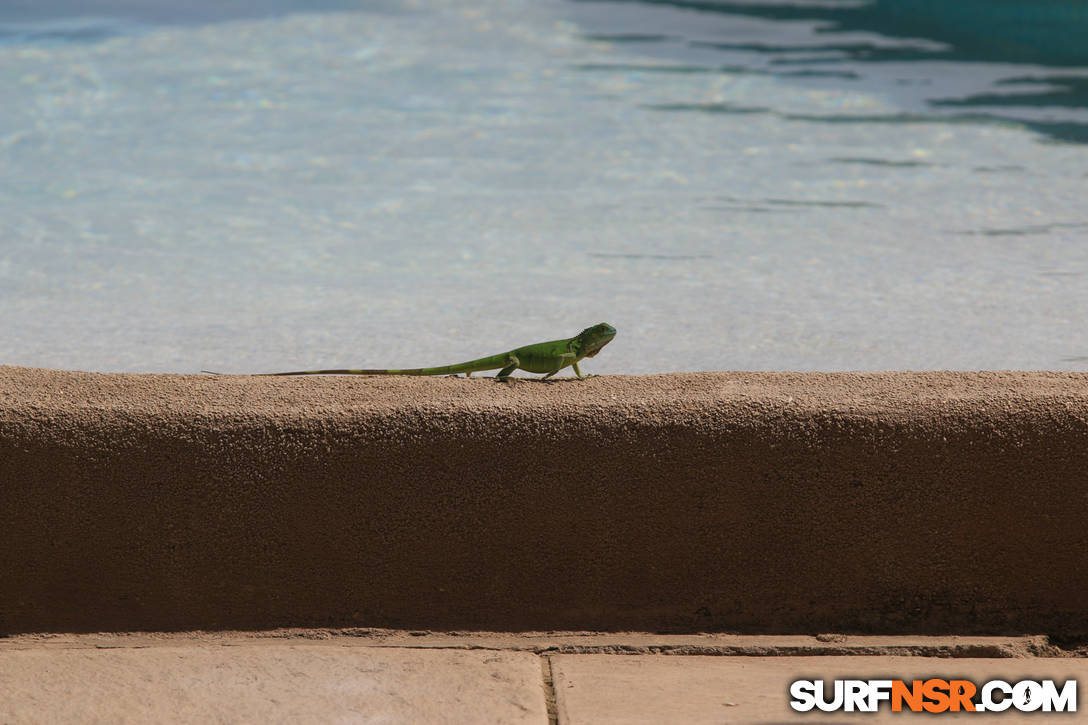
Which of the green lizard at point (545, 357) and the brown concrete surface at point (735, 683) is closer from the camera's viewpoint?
the brown concrete surface at point (735, 683)

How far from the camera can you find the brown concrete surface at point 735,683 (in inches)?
83.6

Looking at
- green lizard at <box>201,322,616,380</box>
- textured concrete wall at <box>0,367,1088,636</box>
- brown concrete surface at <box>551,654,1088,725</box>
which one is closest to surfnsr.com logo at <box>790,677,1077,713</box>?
brown concrete surface at <box>551,654,1088,725</box>

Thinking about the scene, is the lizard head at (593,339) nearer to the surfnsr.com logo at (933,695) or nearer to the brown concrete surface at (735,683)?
the brown concrete surface at (735,683)

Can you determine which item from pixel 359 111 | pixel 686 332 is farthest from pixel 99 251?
pixel 359 111

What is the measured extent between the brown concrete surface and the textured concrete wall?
7.5 inches

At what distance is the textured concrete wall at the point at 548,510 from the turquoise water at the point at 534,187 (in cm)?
276

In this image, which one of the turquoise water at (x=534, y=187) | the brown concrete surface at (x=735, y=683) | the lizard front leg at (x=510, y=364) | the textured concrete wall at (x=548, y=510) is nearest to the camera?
the brown concrete surface at (x=735, y=683)

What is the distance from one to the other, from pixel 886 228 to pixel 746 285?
1.85 metres

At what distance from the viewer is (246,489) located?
2547 mm

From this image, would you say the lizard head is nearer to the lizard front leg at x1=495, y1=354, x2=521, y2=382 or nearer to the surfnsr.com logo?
the lizard front leg at x1=495, y1=354, x2=521, y2=382

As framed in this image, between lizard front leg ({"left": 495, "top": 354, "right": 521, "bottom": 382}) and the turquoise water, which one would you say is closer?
lizard front leg ({"left": 495, "top": 354, "right": 521, "bottom": 382})

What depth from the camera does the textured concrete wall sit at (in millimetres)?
2541

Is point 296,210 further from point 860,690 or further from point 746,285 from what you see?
point 860,690

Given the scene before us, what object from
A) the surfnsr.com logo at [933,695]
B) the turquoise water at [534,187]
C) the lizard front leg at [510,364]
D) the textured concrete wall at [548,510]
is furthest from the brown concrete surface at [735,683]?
the turquoise water at [534,187]
